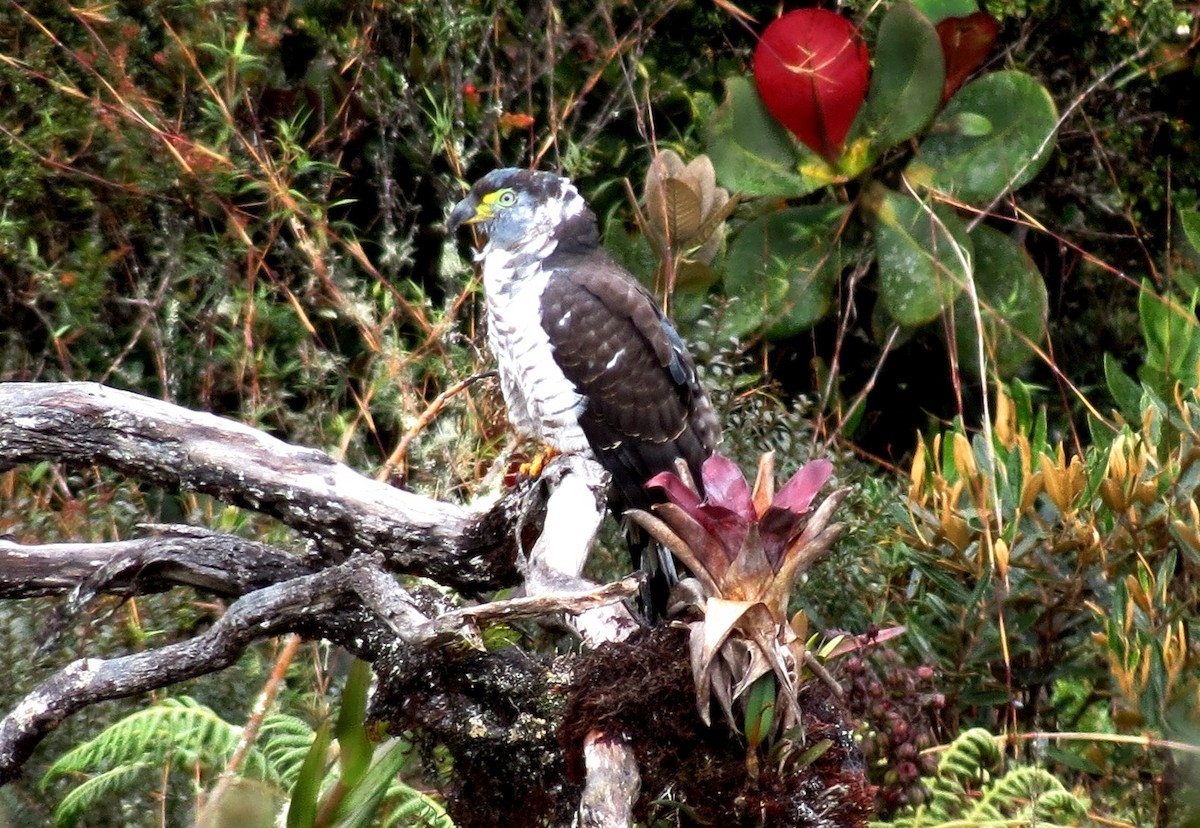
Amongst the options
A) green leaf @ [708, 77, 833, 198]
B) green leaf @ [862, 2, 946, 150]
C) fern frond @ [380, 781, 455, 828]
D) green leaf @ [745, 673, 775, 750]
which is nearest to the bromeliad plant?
green leaf @ [745, 673, 775, 750]

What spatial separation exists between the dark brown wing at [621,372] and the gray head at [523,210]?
19 centimetres

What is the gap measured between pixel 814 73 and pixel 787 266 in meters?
0.63

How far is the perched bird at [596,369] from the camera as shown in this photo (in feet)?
11.8

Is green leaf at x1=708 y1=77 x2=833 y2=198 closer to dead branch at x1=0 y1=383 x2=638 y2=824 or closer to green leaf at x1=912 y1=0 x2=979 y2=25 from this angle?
green leaf at x1=912 y1=0 x2=979 y2=25

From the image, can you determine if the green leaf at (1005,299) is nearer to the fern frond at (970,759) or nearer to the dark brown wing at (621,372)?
the dark brown wing at (621,372)

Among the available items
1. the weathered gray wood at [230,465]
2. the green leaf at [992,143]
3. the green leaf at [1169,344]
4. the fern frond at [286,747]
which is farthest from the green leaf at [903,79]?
the fern frond at [286,747]

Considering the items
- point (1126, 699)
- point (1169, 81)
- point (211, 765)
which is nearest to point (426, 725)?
point (211, 765)

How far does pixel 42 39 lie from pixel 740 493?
12.2ft

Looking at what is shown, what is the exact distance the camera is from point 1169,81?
569cm

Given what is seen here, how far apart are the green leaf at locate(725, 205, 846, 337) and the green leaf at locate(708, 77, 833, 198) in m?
0.10

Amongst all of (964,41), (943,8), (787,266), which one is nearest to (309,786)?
(787,266)

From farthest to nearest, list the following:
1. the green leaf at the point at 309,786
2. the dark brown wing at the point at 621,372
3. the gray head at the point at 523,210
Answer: the gray head at the point at 523,210
the dark brown wing at the point at 621,372
the green leaf at the point at 309,786

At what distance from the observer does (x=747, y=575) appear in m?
2.12

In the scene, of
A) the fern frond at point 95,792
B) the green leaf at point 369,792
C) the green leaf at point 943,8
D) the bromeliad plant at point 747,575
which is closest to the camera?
the bromeliad plant at point 747,575
